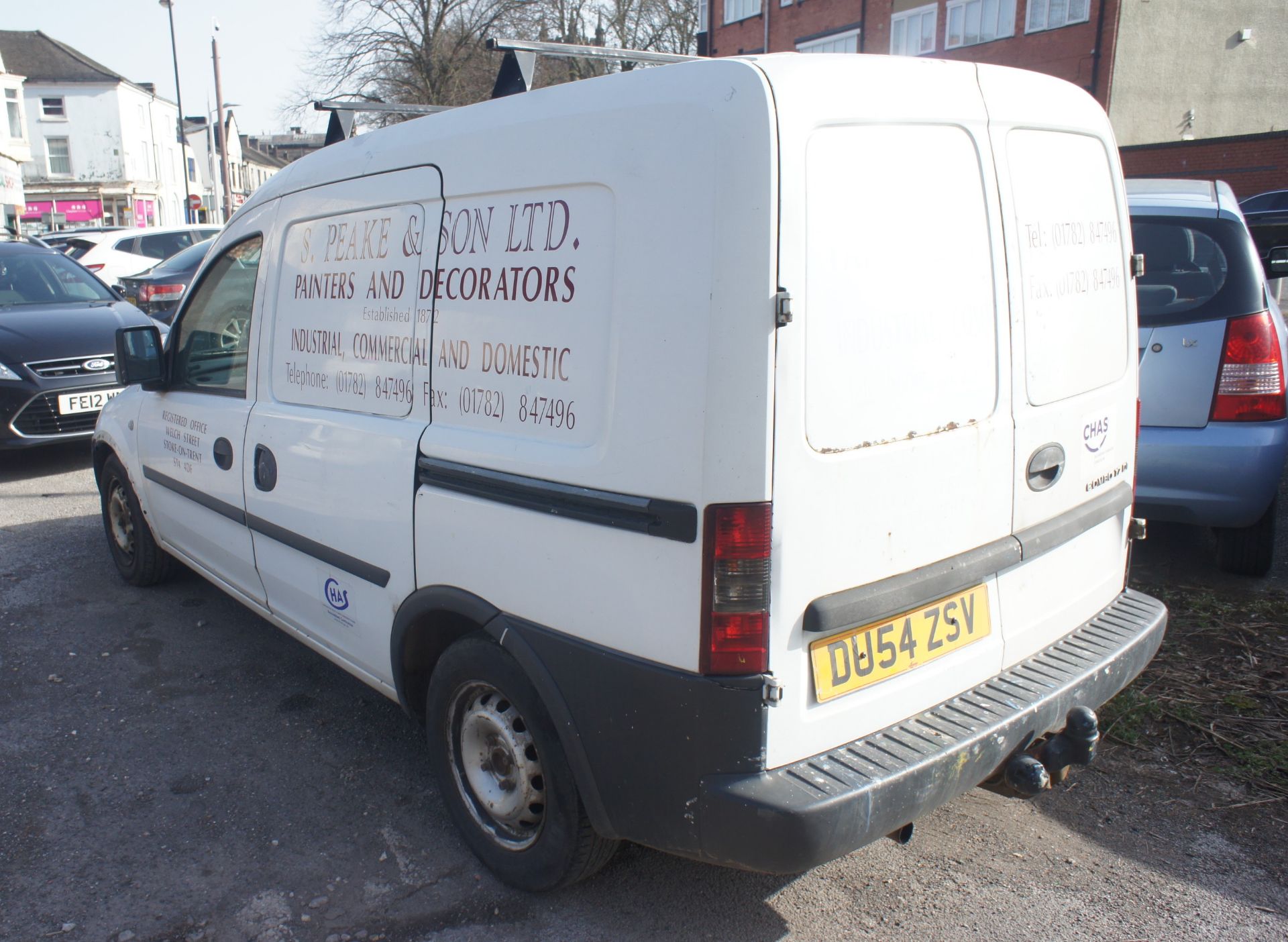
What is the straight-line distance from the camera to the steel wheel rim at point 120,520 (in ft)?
16.3

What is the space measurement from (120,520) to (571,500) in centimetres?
388

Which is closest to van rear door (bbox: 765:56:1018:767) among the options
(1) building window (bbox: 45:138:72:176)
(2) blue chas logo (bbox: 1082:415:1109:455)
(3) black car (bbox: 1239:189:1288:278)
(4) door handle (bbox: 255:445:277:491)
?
(2) blue chas logo (bbox: 1082:415:1109:455)

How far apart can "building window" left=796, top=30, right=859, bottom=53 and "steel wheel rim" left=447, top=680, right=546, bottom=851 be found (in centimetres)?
3191

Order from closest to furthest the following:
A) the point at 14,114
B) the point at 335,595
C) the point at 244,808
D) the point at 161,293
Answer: the point at 244,808, the point at 335,595, the point at 161,293, the point at 14,114

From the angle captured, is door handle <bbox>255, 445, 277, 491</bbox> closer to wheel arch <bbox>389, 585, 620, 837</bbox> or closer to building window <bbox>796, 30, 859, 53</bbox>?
wheel arch <bbox>389, 585, 620, 837</bbox>

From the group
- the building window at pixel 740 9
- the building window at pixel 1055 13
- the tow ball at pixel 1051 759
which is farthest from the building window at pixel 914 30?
the tow ball at pixel 1051 759

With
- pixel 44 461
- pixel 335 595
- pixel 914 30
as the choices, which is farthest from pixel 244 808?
pixel 914 30

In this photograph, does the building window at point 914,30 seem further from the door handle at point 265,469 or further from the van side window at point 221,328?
the door handle at point 265,469

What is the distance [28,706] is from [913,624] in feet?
11.3

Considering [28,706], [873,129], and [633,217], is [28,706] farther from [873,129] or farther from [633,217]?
[873,129]

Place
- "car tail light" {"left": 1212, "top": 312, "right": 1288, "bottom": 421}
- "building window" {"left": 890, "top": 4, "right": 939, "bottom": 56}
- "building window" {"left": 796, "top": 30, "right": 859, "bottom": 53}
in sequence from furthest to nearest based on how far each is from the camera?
"building window" {"left": 796, "top": 30, "right": 859, "bottom": 53} < "building window" {"left": 890, "top": 4, "right": 939, "bottom": 56} < "car tail light" {"left": 1212, "top": 312, "right": 1288, "bottom": 421}

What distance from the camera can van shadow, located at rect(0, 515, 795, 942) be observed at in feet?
8.46

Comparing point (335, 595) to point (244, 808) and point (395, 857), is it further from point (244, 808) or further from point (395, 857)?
point (395, 857)

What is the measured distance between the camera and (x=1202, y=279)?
4.22m
